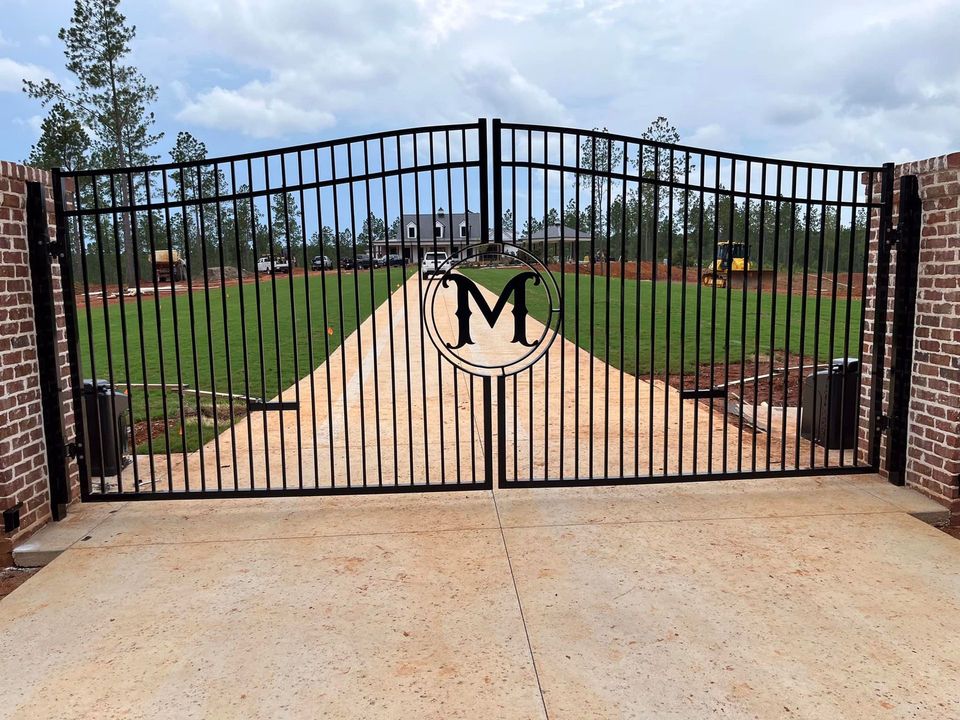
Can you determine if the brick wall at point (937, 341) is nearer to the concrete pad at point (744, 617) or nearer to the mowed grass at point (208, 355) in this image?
the concrete pad at point (744, 617)

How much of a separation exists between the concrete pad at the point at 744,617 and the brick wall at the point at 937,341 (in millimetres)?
479

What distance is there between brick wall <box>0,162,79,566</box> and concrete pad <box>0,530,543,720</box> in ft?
1.51

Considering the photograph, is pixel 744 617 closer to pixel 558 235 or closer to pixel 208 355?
pixel 208 355

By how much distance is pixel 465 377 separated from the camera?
892 cm

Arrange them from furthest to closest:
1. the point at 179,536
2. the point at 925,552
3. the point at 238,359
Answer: the point at 238,359 → the point at 179,536 → the point at 925,552

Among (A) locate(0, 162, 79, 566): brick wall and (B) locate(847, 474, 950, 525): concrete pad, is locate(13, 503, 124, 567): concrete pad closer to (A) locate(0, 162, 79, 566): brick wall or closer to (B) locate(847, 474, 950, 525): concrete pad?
(A) locate(0, 162, 79, 566): brick wall

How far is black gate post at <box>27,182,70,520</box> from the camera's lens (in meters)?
4.11

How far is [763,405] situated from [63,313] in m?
6.05

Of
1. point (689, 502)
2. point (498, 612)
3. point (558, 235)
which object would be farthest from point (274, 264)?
point (558, 235)

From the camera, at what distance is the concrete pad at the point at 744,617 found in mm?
2576

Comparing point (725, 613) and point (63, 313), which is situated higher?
point (63, 313)

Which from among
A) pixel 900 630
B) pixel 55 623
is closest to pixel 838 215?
pixel 900 630

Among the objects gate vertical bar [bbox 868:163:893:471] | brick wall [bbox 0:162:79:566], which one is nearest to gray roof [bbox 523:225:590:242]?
gate vertical bar [bbox 868:163:893:471]

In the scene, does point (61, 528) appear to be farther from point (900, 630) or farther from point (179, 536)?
point (900, 630)
